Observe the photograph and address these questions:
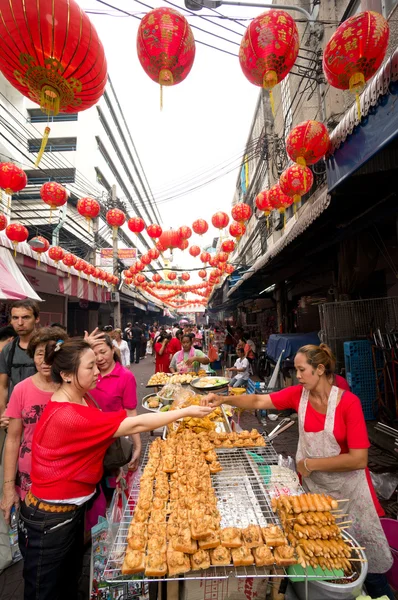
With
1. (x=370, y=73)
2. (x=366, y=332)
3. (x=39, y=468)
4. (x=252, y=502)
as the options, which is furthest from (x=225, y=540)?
(x=366, y=332)

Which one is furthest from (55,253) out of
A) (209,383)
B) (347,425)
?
(347,425)

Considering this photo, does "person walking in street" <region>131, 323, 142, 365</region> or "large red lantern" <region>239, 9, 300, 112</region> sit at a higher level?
"large red lantern" <region>239, 9, 300, 112</region>

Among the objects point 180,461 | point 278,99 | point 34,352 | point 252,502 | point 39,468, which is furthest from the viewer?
point 278,99

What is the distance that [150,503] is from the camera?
2.08m

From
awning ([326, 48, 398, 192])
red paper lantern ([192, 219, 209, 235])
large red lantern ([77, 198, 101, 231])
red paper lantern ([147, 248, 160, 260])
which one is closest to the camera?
awning ([326, 48, 398, 192])

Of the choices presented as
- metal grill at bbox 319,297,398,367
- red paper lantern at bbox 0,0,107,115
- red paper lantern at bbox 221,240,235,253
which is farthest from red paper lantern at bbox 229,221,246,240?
red paper lantern at bbox 0,0,107,115

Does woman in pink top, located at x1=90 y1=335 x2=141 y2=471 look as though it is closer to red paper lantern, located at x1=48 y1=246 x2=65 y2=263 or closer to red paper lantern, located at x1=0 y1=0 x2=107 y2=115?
red paper lantern, located at x1=0 y1=0 x2=107 y2=115

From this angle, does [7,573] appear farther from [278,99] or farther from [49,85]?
[278,99]

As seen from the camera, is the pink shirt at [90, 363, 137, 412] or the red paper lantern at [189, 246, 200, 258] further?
the red paper lantern at [189, 246, 200, 258]

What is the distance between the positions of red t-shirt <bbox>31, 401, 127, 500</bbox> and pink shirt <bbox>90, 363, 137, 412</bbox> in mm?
1256

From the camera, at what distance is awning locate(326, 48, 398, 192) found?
2480 mm

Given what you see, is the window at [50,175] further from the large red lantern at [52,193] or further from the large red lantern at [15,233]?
the large red lantern at [52,193]

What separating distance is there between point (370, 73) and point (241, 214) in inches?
257

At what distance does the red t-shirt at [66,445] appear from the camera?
1895mm
